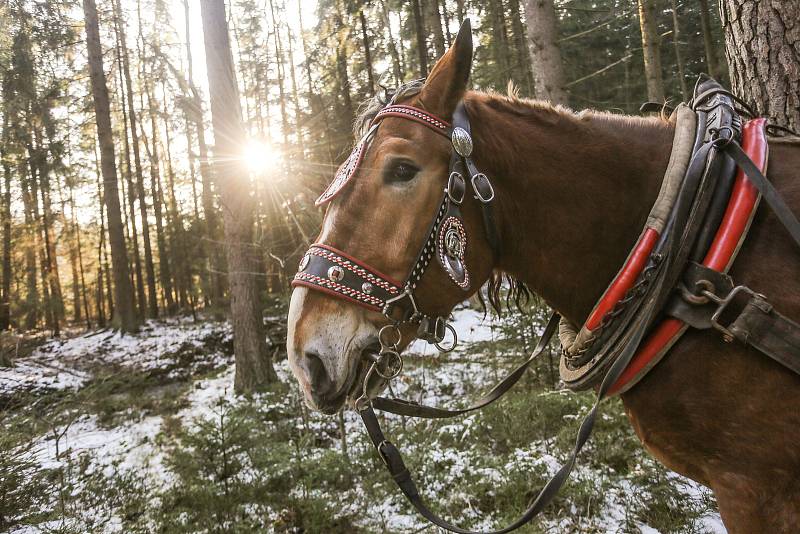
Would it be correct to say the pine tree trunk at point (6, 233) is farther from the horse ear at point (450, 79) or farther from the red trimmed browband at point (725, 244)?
the red trimmed browband at point (725, 244)

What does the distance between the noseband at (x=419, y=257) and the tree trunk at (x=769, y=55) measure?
1.80m

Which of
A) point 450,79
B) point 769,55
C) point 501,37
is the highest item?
point 501,37

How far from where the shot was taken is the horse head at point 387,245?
1392 mm

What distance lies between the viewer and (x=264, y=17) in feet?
73.0

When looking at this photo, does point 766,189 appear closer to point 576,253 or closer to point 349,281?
point 576,253

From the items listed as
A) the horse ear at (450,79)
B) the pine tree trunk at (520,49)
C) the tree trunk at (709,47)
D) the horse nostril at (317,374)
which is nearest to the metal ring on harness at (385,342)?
the horse nostril at (317,374)

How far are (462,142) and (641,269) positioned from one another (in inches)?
27.8

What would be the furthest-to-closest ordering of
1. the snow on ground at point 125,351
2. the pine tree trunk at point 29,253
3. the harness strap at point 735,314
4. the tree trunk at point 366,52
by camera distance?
the pine tree trunk at point 29,253 < the tree trunk at point 366,52 < the snow on ground at point 125,351 < the harness strap at point 735,314

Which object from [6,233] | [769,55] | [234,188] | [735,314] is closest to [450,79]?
[735,314]

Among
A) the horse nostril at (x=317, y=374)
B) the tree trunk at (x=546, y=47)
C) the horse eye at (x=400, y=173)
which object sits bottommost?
the horse nostril at (x=317, y=374)

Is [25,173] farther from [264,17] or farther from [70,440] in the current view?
[264,17]

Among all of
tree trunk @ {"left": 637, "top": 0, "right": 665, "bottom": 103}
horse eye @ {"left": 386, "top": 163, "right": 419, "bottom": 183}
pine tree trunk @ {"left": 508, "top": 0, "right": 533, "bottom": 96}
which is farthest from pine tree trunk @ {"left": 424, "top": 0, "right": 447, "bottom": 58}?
horse eye @ {"left": 386, "top": 163, "right": 419, "bottom": 183}

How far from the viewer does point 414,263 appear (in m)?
1.47

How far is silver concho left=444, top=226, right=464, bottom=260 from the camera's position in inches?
58.0
